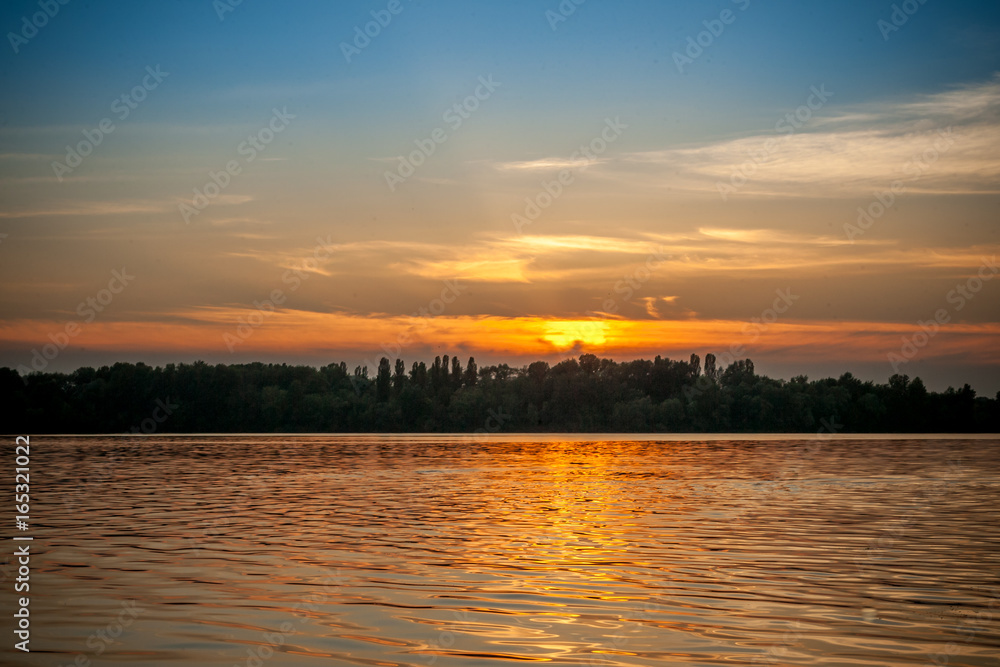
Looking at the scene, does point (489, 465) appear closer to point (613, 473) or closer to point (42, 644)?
point (613, 473)

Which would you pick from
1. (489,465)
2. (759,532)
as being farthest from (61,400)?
(759,532)

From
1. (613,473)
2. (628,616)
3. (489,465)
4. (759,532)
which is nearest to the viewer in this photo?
(628,616)

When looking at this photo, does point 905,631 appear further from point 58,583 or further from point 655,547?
point 58,583

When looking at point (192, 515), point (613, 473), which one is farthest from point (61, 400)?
point (192, 515)

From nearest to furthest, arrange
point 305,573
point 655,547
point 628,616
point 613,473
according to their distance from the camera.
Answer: point 628,616 → point 305,573 → point 655,547 → point 613,473

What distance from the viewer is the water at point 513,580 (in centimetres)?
1379

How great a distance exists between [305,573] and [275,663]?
7.31 meters

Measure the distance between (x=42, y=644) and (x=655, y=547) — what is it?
48.8ft

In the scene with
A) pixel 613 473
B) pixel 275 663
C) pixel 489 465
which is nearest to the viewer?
pixel 275 663

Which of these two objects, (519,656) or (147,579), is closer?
(519,656)

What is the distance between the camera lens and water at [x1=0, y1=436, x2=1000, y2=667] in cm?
1379

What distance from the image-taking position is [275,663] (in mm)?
13023

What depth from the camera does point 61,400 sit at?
176 metres

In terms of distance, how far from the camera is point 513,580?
63.1 feet
